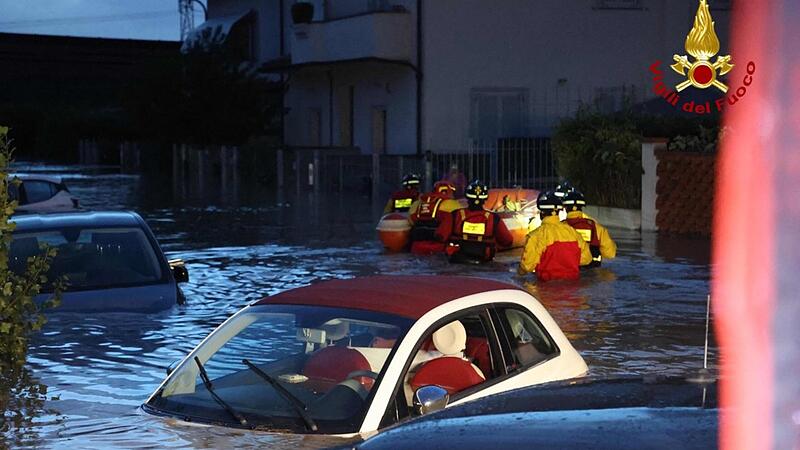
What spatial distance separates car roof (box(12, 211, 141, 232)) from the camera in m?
11.4

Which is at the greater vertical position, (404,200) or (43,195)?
(43,195)

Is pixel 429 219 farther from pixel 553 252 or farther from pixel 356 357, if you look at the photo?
pixel 356 357

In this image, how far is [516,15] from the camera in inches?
1458

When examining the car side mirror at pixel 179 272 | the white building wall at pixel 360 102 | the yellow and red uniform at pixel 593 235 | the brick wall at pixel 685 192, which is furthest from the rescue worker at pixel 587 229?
the white building wall at pixel 360 102

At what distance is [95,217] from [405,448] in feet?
29.9

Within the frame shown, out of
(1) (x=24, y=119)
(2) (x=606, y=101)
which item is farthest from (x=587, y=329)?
(1) (x=24, y=119)

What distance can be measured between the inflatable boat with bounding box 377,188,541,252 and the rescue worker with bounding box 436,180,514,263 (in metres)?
1.60

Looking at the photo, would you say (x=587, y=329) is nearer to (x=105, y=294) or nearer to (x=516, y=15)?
(x=105, y=294)

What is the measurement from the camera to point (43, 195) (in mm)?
20672

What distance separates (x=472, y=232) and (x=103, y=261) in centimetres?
750

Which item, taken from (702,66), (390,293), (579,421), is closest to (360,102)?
(702,66)

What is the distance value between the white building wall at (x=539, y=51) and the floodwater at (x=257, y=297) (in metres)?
7.56

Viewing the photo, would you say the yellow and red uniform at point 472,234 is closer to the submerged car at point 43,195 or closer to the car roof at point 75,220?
the submerged car at point 43,195

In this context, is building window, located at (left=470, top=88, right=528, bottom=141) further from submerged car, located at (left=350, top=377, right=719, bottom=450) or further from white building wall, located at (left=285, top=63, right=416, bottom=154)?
submerged car, located at (left=350, top=377, right=719, bottom=450)
